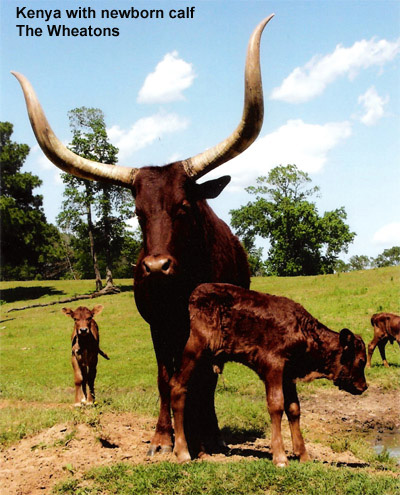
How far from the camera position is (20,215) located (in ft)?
A: 130

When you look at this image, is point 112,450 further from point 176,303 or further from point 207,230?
point 207,230

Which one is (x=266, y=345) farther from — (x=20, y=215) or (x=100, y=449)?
(x=20, y=215)

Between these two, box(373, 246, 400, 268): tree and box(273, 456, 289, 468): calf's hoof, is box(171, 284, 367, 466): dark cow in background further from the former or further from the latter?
box(373, 246, 400, 268): tree

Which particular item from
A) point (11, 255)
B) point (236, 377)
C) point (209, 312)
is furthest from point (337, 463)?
point (11, 255)

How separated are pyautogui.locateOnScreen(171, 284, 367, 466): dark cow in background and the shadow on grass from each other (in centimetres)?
3448

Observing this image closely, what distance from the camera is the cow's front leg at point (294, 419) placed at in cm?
575

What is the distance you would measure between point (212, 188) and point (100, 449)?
3.46 m

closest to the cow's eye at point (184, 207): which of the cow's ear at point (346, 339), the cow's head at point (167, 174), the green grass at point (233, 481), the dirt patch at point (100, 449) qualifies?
the cow's head at point (167, 174)

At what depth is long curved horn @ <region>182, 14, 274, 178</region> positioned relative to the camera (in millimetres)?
5121

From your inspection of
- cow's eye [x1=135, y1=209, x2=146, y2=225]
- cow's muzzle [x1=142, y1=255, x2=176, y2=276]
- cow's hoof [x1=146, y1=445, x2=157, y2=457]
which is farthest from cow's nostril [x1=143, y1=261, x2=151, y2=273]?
cow's hoof [x1=146, y1=445, x2=157, y2=457]

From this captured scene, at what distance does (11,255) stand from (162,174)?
37955mm

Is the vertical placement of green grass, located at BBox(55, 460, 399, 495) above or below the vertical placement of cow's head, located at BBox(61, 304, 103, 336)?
below

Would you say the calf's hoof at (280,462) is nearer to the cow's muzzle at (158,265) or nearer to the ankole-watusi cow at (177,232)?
the ankole-watusi cow at (177,232)

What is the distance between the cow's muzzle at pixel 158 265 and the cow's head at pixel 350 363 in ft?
7.40
